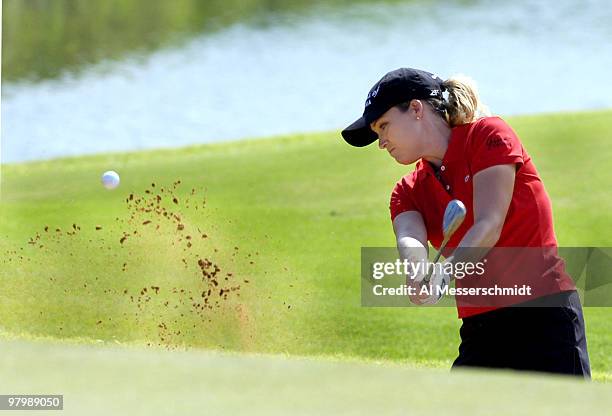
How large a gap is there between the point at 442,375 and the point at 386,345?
335 centimetres

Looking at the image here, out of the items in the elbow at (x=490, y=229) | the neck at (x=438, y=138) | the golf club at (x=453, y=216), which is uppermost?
the neck at (x=438, y=138)

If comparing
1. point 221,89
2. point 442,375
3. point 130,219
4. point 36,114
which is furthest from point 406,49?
point 442,375

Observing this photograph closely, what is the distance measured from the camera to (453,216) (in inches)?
89.6

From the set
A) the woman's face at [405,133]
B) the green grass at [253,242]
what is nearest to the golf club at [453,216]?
the woman's face at [405,133]

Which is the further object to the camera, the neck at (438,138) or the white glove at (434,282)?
the neck at (438,138)

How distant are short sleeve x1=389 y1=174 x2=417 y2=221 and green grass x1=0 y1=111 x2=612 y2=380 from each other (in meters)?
1.99

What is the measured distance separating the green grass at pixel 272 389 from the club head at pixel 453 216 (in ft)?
2.13

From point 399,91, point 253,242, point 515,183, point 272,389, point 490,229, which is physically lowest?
point 272,389

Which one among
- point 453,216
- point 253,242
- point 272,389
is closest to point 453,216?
point 453,216

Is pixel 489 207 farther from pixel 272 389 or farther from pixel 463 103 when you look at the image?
pixel 272 389

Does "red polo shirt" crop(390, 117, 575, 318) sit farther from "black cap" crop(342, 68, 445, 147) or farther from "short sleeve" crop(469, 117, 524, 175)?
"black cap" crop(342, 68, 445, 147)

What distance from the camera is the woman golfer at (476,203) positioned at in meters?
2.32

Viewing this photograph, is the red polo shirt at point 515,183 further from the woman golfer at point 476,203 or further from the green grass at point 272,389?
the green grass at point 272,389

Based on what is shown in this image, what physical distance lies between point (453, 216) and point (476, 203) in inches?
2.7
